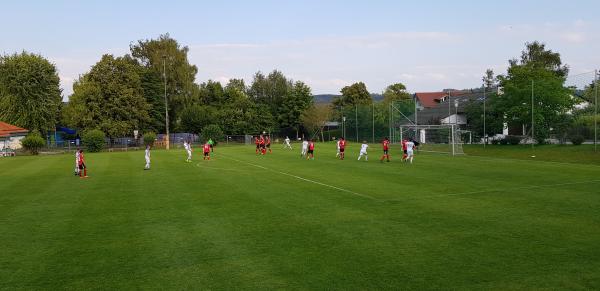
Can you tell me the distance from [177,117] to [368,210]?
223ft

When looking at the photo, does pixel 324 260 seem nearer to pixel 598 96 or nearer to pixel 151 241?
pixel 151 241

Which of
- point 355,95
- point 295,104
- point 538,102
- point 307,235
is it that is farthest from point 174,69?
point 307,235

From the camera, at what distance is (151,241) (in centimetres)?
1056

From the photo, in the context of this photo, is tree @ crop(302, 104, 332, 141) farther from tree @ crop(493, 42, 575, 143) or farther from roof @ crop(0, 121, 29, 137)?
Result: roof @ crop(0, 121, 29, 137)

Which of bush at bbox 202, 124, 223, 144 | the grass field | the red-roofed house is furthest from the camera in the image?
bush at bbox 202, 124, 223, 144

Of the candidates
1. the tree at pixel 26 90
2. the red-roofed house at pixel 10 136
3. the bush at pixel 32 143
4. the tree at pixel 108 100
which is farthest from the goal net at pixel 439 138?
the tree at pixel 26 90

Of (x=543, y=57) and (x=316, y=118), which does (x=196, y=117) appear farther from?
(x=543, y=57)

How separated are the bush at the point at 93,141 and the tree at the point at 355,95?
4771 cm

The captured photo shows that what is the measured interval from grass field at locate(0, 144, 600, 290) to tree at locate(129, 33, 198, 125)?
5622cm

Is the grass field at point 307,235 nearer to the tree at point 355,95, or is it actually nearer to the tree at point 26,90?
the tree at point 26,90

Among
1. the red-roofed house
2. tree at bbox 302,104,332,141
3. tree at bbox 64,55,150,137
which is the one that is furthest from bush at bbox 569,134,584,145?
the red-roofed house

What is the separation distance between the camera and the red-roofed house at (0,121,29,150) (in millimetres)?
53119

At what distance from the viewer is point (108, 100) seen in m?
66.1

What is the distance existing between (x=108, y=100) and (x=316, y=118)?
3107cm
